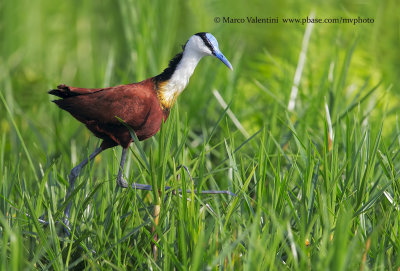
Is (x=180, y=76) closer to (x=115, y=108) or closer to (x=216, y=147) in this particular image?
(x=115, y=108)

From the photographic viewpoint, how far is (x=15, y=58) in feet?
8.58

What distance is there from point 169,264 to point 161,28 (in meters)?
1.34

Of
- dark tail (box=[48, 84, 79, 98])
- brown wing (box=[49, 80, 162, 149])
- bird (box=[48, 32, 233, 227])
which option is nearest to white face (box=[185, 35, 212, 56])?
bird (box=[48, 32, 233, 227])

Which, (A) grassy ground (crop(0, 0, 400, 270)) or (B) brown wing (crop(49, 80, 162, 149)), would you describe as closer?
(A) grassy ground (crop(0, 0, 400, 270))

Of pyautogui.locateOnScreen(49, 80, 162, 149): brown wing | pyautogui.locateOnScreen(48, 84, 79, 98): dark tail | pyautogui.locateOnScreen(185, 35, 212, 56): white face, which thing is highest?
pyautogui.locateOnScreen(185, 35, 212, 56): white face

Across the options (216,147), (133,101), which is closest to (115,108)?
(133,101)

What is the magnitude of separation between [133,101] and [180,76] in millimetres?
102

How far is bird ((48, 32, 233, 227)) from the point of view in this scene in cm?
105

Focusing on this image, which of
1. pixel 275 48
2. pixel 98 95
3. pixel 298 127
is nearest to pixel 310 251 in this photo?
pixel 98 95

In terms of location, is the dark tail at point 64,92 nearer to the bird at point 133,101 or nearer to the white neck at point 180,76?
the bird at point 133,101

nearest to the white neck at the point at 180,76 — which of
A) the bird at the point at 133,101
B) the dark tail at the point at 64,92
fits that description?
the bird at the point at 133,101

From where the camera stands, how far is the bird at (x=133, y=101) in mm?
1052

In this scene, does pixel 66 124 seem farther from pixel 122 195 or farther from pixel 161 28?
pixel 122 195

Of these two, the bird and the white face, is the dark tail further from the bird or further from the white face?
the white face
